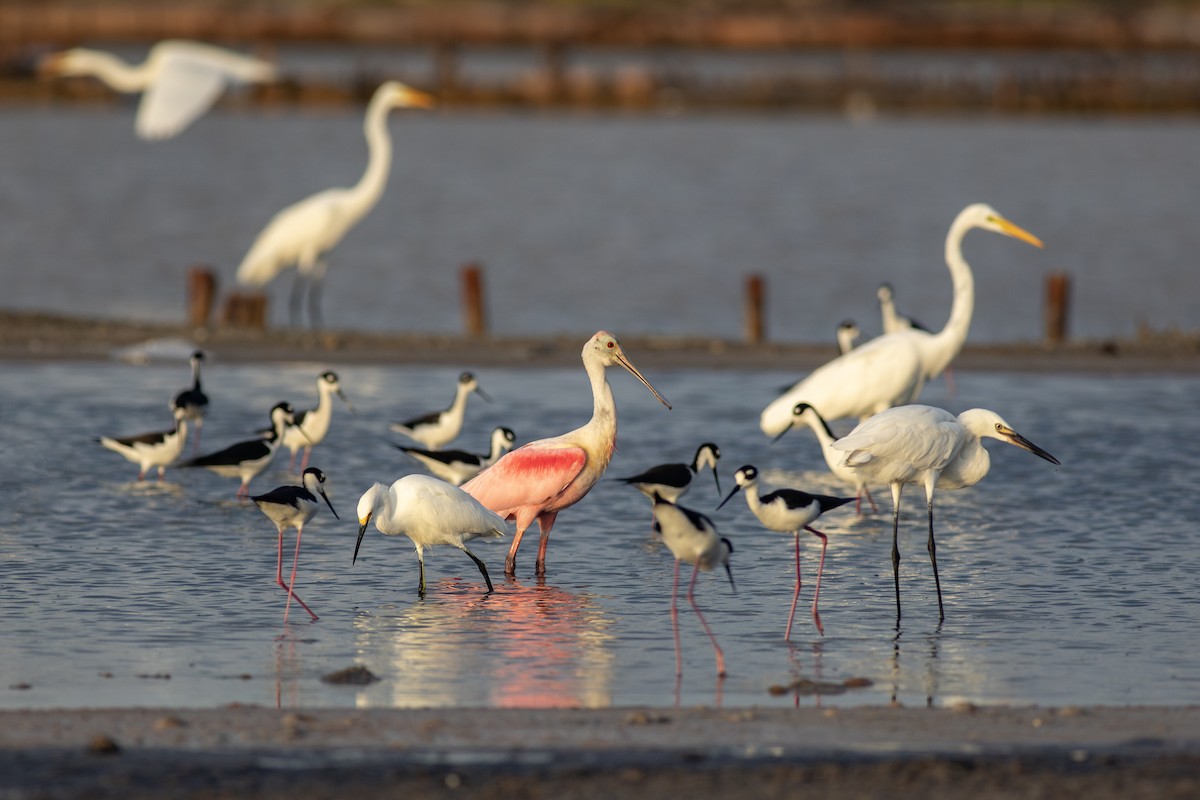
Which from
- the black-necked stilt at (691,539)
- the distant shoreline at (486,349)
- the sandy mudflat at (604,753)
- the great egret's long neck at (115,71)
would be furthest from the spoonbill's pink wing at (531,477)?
the great egret's long neck at (115,71)

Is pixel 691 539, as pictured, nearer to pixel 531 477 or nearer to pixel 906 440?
pixel 906 440

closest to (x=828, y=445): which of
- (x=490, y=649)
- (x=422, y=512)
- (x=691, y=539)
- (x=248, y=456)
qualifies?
(x=422, y=512)

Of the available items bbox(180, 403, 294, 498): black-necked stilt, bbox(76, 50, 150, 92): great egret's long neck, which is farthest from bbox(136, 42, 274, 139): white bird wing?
bbox(180, 403, 294, 498): black-necked stilt

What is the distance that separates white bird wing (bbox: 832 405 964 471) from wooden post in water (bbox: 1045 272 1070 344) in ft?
46.4

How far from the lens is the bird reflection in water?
334 inches

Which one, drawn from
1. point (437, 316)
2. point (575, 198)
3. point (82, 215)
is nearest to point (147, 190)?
point (82, 215)

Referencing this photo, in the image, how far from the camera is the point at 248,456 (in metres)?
13.4

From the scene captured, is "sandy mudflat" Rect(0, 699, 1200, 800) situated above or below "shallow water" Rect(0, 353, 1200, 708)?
below

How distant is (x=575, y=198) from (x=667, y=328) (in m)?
23.1

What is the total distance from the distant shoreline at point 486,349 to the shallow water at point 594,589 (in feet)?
11.3

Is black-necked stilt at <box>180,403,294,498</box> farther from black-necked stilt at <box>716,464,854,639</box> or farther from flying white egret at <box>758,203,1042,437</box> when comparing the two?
black-necked stilt at <box>716,464,854,639</box>

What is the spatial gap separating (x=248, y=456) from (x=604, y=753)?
21.8 feet

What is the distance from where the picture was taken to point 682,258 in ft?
133

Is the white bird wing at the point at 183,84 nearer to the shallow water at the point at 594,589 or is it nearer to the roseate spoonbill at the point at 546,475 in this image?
the shallow water at the point at 594,589
